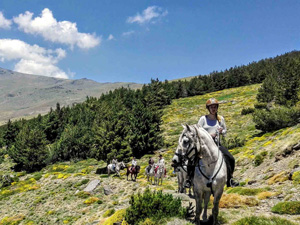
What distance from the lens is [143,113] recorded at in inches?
1970

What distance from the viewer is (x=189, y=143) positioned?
5.85m

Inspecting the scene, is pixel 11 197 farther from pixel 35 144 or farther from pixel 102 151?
pixel 35 144

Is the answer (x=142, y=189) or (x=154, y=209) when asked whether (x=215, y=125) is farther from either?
(x=142, y=189)

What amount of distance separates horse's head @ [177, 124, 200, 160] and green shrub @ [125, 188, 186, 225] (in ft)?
12.3

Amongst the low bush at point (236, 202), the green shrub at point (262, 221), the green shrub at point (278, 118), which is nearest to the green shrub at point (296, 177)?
the low bush at point (236, 202)

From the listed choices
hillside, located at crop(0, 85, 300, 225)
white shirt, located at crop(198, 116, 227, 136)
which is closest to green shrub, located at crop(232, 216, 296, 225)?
hillside, located at crop(0, 85, 300, 225)

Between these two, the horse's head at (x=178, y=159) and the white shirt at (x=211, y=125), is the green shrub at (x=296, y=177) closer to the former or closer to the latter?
the white shirt at (x=211, y=125)

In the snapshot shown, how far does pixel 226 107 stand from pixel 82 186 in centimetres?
5930

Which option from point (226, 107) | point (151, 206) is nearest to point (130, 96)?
point (226, 107)

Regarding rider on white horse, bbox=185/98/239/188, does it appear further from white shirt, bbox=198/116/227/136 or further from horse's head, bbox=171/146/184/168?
horse's head, bbox=171/146/184/168

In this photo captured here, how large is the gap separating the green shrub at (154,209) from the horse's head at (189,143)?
373cm

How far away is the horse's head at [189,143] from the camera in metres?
5.77

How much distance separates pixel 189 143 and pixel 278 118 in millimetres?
31102

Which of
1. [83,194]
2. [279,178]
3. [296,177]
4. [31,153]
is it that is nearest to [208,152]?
[296,177]
